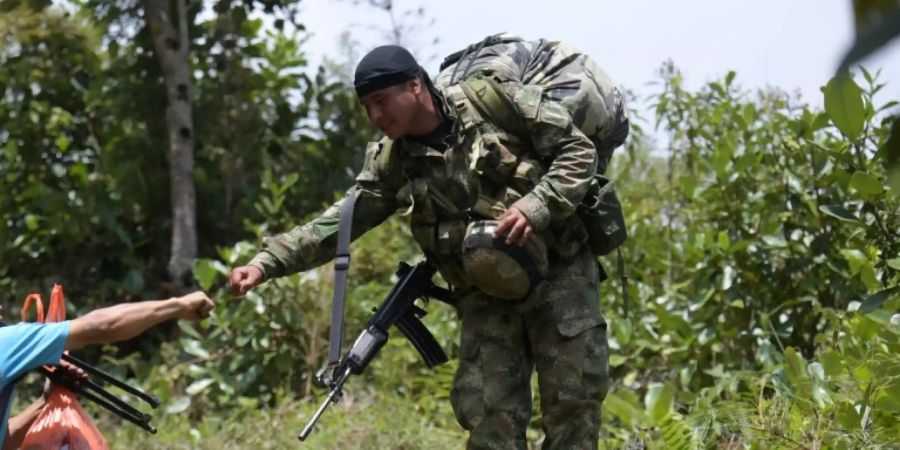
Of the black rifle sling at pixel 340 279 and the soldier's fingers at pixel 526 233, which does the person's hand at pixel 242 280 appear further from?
the soldier's fingers at pixel 526 233

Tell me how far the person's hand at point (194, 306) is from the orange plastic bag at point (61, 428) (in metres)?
0.43

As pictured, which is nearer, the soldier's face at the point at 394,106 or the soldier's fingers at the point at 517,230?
the soldier's fingers at the point at 517,230

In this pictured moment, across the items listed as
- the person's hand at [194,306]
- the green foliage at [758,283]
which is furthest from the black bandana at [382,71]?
the green foliage at [758,283]

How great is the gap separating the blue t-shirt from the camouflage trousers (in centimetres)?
119

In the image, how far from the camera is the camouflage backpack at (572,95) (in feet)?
→ 12.4

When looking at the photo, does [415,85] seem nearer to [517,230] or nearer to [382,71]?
[382,71]

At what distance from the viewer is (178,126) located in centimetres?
782

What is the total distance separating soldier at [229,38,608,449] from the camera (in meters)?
3.62

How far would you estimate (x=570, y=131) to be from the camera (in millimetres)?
3662

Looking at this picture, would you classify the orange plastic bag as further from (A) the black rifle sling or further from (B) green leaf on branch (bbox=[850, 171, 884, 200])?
(B) green leaf on branch (bbox=[850, 171, 884, 200])

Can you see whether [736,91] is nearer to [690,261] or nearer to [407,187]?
[690,261]

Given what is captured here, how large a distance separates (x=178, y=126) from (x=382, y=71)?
4446 millimetres

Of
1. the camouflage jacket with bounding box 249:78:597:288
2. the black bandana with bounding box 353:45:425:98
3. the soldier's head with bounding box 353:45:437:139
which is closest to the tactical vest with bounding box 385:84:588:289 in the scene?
the camouflage jacket with bounding box 249:78:597:288

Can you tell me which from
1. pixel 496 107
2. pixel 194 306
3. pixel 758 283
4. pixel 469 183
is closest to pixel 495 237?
pixel 469 183
